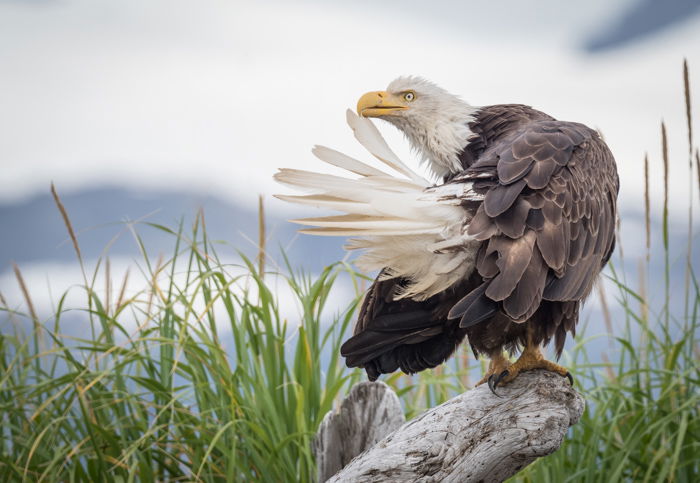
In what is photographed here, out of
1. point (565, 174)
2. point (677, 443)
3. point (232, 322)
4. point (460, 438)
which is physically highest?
point (565, 174)

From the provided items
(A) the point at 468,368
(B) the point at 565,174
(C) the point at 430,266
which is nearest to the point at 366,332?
(C) the point at 430,266

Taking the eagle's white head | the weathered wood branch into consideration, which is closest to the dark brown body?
the eagle's white head

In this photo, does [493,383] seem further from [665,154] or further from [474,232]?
[665,154]

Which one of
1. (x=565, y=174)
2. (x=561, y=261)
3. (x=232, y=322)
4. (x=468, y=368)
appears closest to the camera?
(x=561, y=261)

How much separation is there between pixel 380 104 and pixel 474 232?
1.05 meters

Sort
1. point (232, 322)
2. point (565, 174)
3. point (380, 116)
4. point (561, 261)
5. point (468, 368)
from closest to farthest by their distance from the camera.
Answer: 1. point (561, 261)
2. point (565, 174)
3. point (380, 116)
4. point (232, 322)
5. point (468, 368)

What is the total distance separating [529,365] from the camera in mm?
3139

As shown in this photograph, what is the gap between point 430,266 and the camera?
109 inches

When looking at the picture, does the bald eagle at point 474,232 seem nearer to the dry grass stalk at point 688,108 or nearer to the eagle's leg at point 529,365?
the eagle's leg at point 529,365

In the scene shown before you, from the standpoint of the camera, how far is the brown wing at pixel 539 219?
2607 mm

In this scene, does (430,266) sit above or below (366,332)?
above

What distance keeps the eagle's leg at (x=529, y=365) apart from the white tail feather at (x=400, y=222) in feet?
1.64

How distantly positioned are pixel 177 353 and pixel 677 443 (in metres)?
2.26

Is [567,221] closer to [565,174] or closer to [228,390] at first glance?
[565,174]
